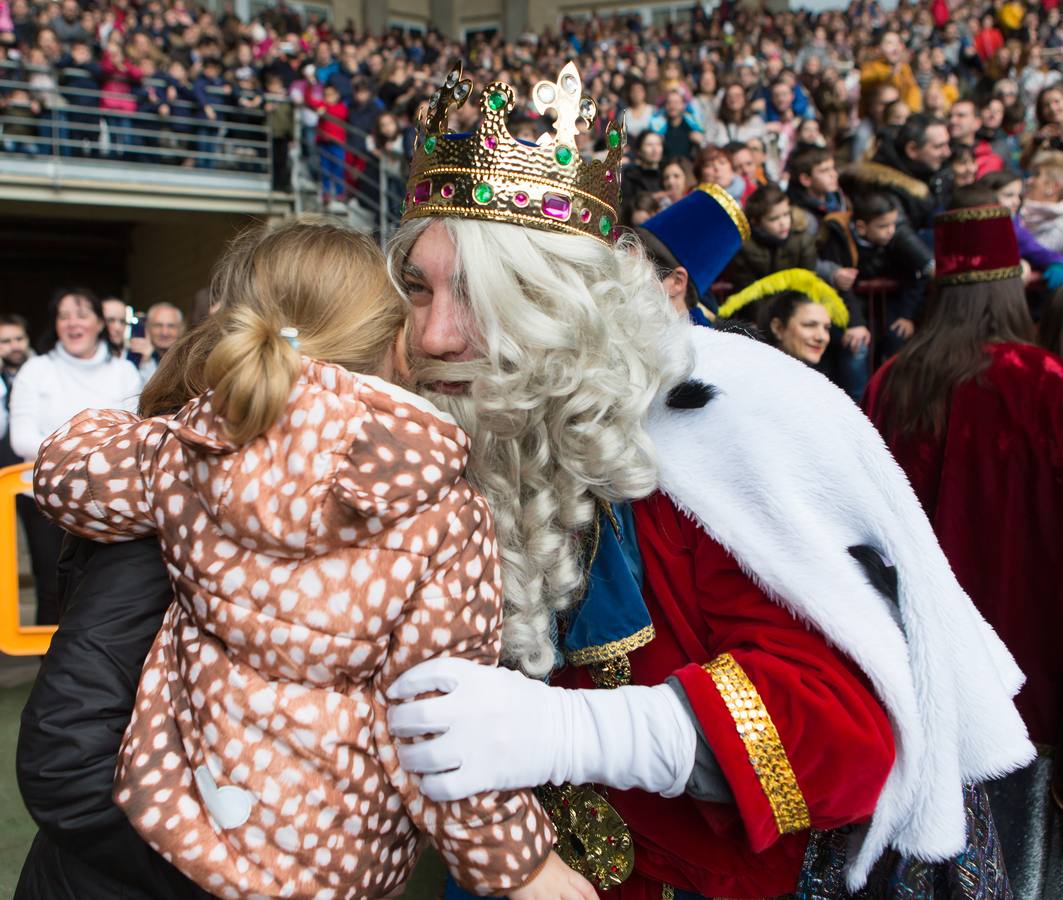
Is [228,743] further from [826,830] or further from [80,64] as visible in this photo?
[80,64]

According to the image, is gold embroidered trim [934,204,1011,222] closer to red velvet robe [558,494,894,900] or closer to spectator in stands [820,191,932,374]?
red velvet robe [558,494,894,900]

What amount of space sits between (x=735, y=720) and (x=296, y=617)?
586 mm

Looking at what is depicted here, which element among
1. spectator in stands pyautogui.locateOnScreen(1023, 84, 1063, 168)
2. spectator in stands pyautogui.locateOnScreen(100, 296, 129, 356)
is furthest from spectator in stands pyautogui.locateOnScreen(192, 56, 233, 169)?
spectator in stands pyautogui.locateOnScreen(1023, 84, 1063, 168)

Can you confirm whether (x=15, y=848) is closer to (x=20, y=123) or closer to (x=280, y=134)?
(x=20, y=123)

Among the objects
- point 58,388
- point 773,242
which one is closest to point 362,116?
point 773,242

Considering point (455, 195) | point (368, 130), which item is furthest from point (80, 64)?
point (455, 195)

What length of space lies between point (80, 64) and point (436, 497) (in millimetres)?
13189

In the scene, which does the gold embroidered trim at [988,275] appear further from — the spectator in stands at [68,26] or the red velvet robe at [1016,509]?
the spectator in stands at [68,26]

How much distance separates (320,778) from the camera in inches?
47.6

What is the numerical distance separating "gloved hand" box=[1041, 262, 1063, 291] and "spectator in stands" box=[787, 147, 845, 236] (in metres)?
1.52

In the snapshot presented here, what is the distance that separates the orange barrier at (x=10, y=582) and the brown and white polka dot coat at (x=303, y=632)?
312 cm

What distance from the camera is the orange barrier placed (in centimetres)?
393

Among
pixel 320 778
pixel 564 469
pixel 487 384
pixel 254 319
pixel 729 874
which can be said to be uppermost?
pixel 254 319

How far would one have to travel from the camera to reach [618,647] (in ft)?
4.56
